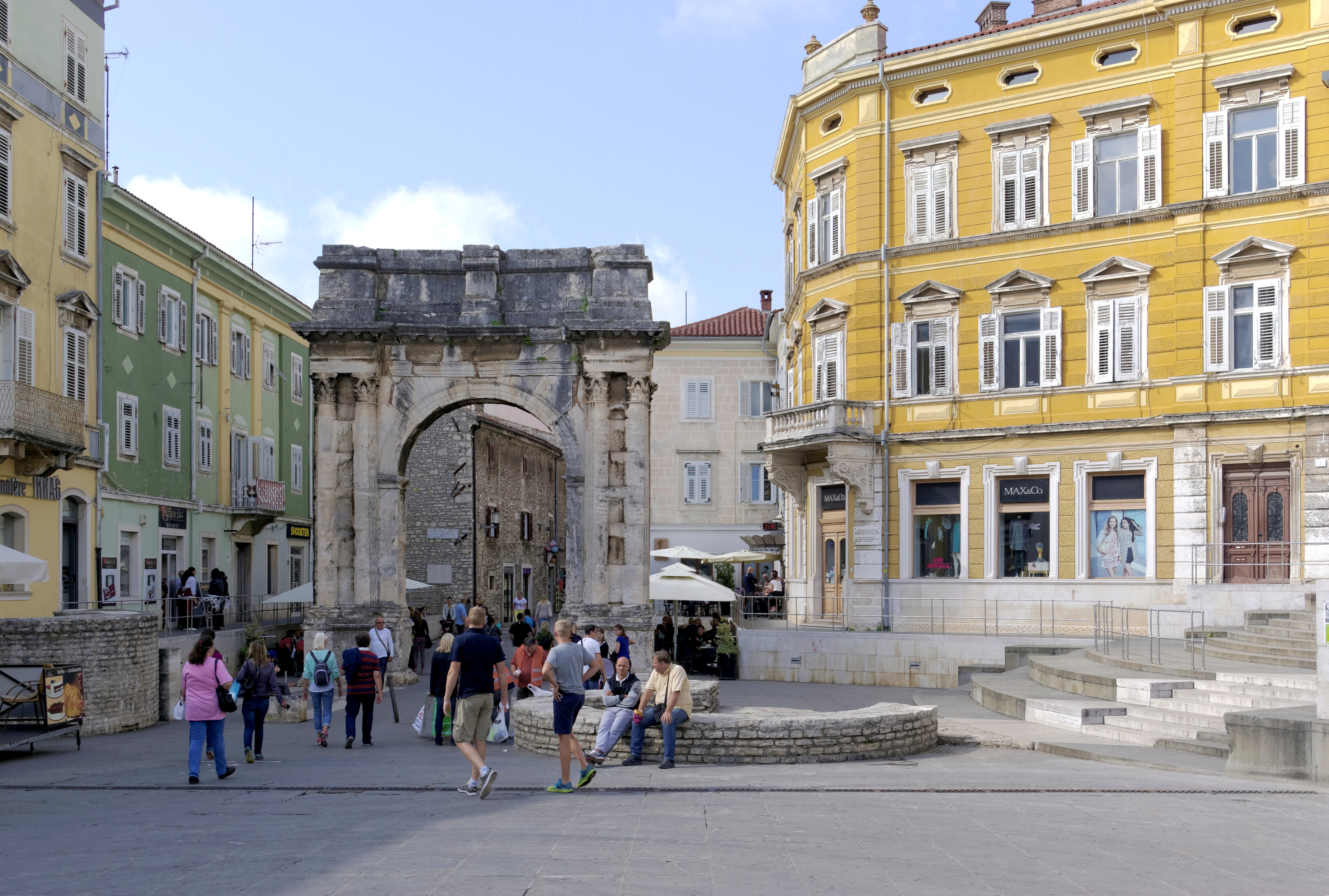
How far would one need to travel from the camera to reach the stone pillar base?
28.0m

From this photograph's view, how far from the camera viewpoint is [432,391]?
1141 inches

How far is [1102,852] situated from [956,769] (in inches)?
207

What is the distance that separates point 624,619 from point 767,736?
12211 mm

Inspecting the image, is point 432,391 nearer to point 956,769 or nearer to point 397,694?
point 397,694

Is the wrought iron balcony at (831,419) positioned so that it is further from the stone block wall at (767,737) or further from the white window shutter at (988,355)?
the stone block wall at (767,737)

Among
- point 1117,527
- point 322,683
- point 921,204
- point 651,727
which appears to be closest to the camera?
point 651,727

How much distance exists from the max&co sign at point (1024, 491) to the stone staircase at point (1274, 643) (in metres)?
6.90

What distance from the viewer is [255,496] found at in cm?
4097

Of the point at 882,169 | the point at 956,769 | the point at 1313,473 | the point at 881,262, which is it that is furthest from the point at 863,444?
the point at 956,769

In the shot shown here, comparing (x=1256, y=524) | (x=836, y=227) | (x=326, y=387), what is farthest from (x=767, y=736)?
(x=836, y=227)

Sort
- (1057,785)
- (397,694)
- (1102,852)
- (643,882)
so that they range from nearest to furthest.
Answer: (643,882) → (1102,852) → (1057,785) → (397,694)

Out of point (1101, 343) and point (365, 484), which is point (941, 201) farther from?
point (365, 484)

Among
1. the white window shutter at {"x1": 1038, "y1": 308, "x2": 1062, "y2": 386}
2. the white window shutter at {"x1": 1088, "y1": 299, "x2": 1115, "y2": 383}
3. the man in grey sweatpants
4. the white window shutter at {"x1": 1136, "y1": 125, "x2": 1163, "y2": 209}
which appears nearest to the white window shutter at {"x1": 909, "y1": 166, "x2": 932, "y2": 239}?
the white window shutter at {"x1": 1038, "y1": 308, "x2": 1062, "y2": 386}

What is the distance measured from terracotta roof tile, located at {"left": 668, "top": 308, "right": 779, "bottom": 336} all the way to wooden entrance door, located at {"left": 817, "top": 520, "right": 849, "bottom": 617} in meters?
19.4
